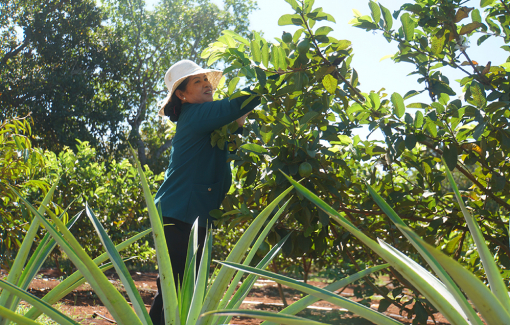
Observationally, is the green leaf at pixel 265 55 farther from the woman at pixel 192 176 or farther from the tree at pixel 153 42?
the tree at pixel 153 42

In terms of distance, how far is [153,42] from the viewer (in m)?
17.4

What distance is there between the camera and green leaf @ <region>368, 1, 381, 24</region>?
1.79 meters

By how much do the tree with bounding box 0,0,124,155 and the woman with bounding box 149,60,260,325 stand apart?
12.3 meters

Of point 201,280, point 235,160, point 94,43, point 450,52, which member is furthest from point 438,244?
point 94,43

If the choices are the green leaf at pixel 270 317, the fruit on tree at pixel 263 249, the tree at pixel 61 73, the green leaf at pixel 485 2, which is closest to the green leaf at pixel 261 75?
the fruit on tree at pixel 263 249

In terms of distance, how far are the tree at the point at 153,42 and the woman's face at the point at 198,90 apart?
44.6 ft

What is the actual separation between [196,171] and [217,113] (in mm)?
398

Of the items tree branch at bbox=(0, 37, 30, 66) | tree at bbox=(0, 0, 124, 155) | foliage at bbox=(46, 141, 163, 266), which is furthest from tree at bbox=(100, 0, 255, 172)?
foliage at bbox=(46, 141, 163, 266)

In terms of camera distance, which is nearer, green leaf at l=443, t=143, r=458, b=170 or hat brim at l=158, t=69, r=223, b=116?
green leaf at l=443, t=143, r=458, b=170

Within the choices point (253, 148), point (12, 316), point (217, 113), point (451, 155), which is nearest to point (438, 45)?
point (451, 155)

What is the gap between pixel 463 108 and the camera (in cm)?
162

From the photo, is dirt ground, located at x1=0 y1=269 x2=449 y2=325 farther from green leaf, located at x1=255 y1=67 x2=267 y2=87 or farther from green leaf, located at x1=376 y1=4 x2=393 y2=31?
green leaf, located at x1=376 y1=4 x2=393 y2=31

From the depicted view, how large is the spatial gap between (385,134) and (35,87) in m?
14.7

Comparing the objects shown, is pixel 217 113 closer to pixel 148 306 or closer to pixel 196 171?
pixel 196 171
